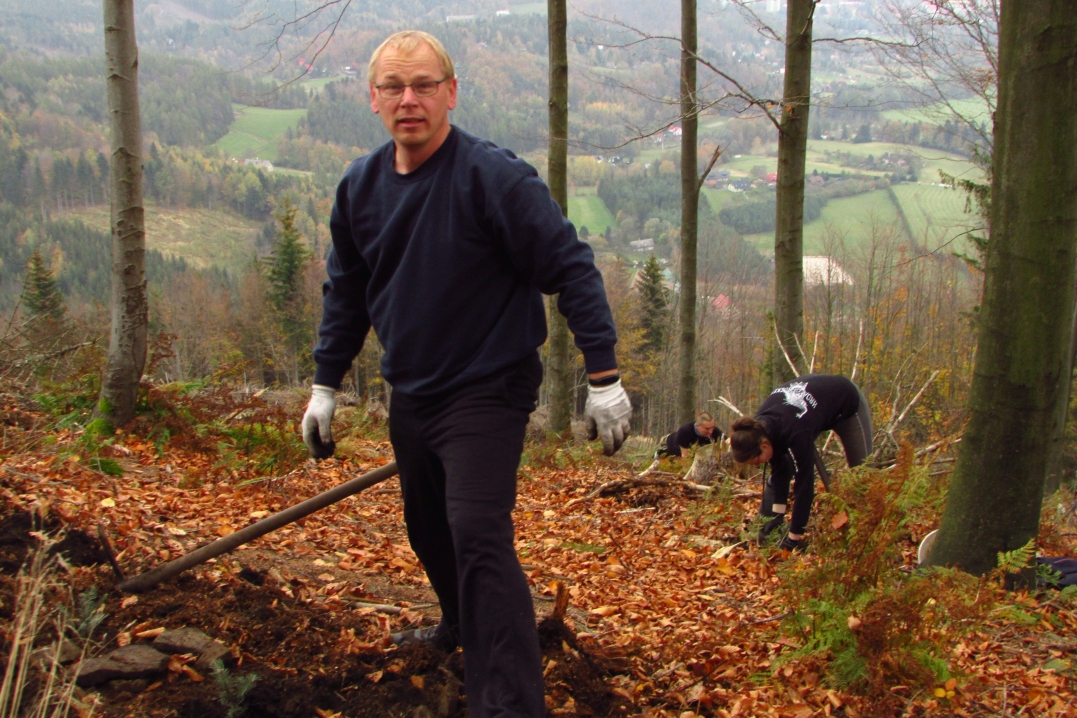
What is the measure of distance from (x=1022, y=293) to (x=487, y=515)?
3391 mm

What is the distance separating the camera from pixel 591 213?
79438 millimetres

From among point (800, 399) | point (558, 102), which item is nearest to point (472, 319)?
point (800, 399)

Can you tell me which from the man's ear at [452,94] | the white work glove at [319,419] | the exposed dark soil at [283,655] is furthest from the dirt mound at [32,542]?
the man's ear at [452,94]

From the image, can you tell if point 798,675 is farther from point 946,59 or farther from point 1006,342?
point 946,59

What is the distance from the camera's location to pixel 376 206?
2863 millimetres

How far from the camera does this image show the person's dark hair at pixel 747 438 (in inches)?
217

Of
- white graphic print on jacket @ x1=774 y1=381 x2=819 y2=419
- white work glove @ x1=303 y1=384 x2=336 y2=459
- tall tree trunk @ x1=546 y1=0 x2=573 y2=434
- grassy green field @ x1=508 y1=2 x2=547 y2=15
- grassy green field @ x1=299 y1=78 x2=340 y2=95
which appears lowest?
white graphic print on jacket @ x1=774 y1=381 x2=819 y2=419

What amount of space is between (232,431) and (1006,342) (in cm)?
618

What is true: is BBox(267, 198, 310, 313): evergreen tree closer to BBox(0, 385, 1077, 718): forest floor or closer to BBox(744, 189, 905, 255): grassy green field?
BBox(744, 189, 905, 255): grassy green field

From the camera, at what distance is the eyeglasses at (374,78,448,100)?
2.72m

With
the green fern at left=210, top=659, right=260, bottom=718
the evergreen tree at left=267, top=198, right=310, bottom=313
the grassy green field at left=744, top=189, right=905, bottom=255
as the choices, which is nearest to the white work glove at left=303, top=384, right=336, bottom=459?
the green fern at left=210, top=659, right=260, bottom=718

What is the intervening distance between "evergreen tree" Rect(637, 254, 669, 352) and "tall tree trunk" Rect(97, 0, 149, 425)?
3420cm

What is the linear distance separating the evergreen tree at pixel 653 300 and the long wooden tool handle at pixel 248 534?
122 feet

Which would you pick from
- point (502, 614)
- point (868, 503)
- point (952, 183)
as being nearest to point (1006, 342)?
point (868, 503)
